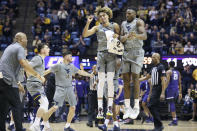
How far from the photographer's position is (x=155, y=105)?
9.72 meters

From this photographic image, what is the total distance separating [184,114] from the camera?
1644 cm

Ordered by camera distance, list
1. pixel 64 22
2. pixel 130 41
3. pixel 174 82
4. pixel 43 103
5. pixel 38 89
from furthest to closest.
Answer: pixel 64 22, pixel 174 82, pixel 38 89, pixel 43 103, pixel 130 41

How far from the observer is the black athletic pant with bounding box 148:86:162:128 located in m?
9.54

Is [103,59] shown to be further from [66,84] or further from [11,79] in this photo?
[11,79]

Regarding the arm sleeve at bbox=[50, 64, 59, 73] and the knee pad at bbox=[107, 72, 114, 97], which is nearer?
the knee pad at bbox=[107, 72, 114, 97]

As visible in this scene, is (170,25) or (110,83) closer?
(110,83)

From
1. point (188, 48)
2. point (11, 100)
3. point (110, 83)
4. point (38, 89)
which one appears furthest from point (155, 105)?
point (188, 48)

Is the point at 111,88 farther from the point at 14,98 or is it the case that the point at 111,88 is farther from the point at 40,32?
the point at 40,32

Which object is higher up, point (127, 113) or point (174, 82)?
point (174, 82)

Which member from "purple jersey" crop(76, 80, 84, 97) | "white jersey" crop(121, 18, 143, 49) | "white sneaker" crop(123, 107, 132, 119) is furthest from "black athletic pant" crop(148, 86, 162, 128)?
"purple jersey" crop(76, 80, 84, 97)

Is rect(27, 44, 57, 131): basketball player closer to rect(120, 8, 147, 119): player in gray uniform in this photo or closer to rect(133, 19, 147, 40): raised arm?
rect(120, 8, 147, 119): player in gray uniform

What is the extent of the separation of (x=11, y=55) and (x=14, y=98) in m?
0.86

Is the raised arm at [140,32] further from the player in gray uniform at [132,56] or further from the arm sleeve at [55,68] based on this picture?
the arm sleeve at [55,68]

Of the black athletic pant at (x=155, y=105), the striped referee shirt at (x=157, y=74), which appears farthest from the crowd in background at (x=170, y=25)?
the black athletic pant at (x=155, y=105)
